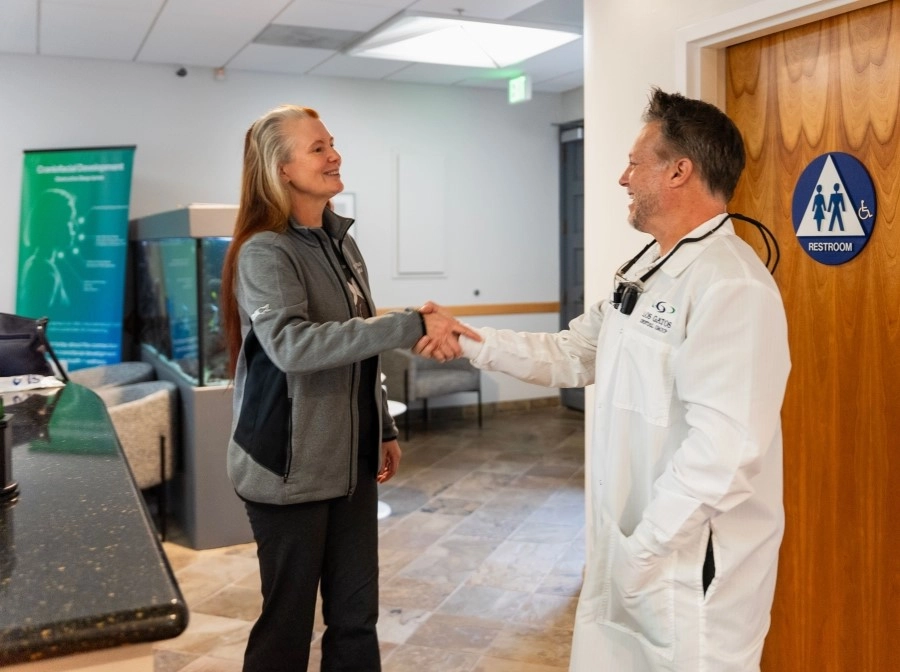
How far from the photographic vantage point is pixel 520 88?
7.17m

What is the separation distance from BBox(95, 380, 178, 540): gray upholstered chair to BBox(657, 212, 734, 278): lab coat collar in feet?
11.0

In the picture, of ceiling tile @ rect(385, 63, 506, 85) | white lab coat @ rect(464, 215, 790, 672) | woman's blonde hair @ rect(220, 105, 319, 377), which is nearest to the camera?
white lab coat @ rect(464, 215, 790, 672)

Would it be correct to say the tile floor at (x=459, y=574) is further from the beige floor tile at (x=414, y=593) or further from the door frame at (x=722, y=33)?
the door frame at (x=722, y=33)

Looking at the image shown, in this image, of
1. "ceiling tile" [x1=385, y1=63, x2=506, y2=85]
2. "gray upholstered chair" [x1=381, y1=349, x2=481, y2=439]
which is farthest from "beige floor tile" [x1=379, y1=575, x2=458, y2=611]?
"ceiling tile" [x1=385, y1=63, x2=506, y2=85]

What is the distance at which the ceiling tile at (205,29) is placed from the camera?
16.8 ft

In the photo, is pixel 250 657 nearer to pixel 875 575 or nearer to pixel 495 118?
pixel 875 575

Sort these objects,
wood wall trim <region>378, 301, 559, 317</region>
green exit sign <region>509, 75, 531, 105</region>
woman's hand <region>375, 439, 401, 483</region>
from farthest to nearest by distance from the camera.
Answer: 1. wood wall trim <region>378, 301, 559, 317</region>
2. green exit sign <region>509, 75, 531, 105</region>
3. woman's hand <region>375, 439, 401, 483</region>

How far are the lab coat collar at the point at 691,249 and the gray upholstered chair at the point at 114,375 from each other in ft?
14.0

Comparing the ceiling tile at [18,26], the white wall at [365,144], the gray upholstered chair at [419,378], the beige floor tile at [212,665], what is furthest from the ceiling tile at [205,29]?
the beige floor tile at [212,665]

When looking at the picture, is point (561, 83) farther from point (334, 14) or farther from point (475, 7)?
point (334, 14)

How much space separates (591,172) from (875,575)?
1.80m

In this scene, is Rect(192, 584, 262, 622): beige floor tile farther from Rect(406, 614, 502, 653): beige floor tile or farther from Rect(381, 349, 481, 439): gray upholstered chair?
Rect(381, 349, 481, 439): gray upholstered chair

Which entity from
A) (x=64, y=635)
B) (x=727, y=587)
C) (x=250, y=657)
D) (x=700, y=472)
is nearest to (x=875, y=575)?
(x=727, y=587)

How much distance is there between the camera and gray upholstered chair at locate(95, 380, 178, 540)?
448 centimetres
